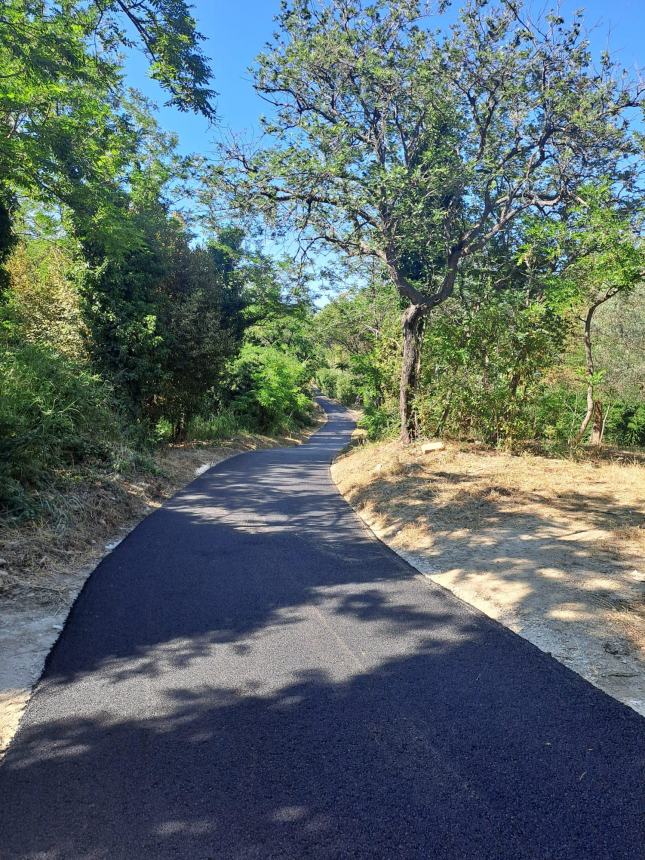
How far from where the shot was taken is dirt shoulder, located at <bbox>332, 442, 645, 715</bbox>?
3871 millimetres

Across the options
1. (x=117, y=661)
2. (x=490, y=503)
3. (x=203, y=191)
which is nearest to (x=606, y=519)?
(x=490, y=503)

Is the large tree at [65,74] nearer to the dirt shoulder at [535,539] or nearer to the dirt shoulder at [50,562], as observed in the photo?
the dirt shoulder at [50,562]

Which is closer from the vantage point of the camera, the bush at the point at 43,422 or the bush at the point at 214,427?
the bush at the point at 43,422

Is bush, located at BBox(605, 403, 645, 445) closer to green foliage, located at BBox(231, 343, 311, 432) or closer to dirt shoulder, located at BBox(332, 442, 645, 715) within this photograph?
dirt shoulder, located at BBox(332, 442, 645, 715)

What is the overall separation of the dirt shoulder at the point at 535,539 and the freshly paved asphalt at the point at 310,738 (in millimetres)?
381

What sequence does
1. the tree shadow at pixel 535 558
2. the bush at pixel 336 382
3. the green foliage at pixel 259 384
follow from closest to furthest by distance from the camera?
1. the tree shadow at pixel 535 558
2. the green foliage at pixel 259 384
3. the bush at pixel 336 382

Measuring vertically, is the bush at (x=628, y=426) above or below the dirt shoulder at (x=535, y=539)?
above

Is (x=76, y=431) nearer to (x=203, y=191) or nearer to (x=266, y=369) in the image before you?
(x=203, y=191)

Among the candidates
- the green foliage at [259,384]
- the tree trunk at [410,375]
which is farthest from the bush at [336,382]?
the tree trunk at [410,375]

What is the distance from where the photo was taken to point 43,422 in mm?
7344

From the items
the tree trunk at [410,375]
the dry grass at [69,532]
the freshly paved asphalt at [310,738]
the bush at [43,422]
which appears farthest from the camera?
the tree trunk at [410,375]

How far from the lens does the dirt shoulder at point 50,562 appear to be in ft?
11.6

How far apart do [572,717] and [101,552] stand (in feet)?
17.2

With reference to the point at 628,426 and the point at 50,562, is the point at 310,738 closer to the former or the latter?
the point at 50,562
